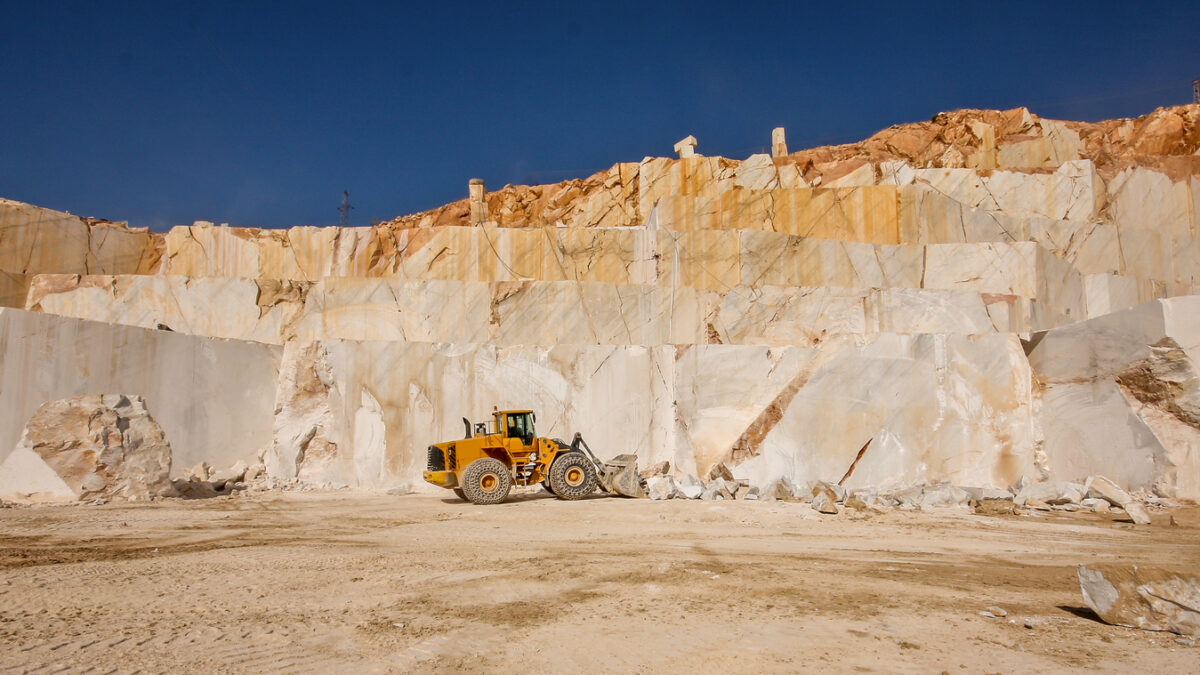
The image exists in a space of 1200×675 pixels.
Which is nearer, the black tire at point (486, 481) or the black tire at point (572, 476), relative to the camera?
the black tire at point (486, 481)

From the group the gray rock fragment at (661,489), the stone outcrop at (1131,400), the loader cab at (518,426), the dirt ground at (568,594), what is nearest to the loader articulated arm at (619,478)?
the gray rock fragment at (661,489)

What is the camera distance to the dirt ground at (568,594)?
420cm

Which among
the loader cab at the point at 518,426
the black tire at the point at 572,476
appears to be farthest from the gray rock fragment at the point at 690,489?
the loader cab at the point at 518,426

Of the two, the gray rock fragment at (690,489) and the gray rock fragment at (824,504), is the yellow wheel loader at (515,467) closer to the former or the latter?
the gray rock fragment at (690,489)

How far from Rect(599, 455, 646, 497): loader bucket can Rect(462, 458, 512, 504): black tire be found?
174 cm

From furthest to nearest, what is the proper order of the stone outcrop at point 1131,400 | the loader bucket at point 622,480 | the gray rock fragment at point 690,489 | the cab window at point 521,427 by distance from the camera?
the loader bucket at point 622,480, the cab window at point 521,427, the gray rock fragment at point 690,489, the stone outcrop at point 1131,400

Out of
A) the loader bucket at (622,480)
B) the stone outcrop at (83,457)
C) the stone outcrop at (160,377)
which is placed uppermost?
the stone outcrop at (160,377)

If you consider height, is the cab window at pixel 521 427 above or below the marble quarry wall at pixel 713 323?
below

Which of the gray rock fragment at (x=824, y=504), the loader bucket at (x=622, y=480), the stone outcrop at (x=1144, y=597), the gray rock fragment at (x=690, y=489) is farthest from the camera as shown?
the loader bucket at (x=622, y=480)

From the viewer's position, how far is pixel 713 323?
17844mm

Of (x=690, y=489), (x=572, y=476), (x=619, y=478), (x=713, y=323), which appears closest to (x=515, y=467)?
(x=572, y=476)

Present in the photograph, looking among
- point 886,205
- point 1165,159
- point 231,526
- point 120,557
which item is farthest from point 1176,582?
point 1165,159

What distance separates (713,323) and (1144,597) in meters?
13.3

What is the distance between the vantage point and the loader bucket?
13.0 metres
